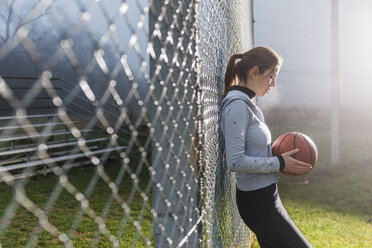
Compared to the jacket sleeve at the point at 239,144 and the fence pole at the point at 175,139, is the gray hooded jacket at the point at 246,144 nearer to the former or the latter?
the jacket sleeve at the point at 239,144

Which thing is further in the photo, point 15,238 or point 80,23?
point 15,238

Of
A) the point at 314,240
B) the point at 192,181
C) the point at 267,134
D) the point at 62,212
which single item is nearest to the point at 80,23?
the point at 192,181

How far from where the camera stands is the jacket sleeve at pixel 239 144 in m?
1.71

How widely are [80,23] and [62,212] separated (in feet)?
14.2

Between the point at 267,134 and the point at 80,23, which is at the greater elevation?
the point at 80,23

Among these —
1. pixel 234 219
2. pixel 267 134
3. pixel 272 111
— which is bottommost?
pixel 234 219

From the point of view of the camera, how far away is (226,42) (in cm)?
234

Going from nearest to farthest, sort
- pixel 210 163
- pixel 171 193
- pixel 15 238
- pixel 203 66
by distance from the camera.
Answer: pixel 171 193 < pixel 203 66 < pixel 210 163 < pixel 15 238

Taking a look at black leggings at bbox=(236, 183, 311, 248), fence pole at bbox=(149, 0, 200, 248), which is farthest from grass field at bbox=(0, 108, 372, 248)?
fence pole at bbox=(149, 0, 200, 248)

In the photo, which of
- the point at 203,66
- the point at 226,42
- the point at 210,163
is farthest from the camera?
the point at 226,42

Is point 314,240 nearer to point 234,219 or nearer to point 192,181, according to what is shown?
point 234,219

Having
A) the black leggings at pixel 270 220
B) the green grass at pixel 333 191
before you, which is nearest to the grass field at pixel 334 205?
the green grass at pixel 333 191

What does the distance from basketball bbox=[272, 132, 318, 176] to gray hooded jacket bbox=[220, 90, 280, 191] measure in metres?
0.23

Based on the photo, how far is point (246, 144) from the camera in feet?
6.03
